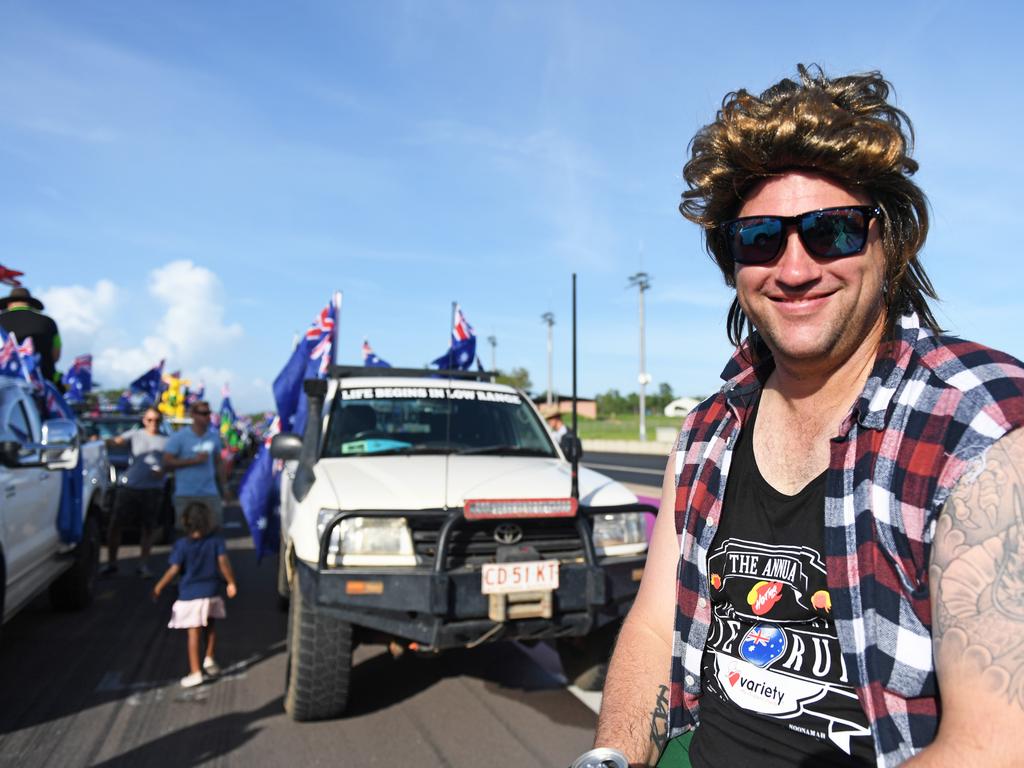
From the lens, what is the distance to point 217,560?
216 inches

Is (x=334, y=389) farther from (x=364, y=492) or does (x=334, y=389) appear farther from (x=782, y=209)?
(x=782, y=209)

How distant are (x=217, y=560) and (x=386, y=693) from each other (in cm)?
151

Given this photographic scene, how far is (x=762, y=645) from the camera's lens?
5.24 ft

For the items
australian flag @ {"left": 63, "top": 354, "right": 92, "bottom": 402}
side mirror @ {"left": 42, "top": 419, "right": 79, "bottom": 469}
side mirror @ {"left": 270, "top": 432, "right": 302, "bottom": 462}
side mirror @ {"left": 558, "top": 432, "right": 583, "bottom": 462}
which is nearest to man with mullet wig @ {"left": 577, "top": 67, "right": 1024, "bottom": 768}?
side mirror @ {"left": 558, "top": 432, "right": 583, "bottom": 462}

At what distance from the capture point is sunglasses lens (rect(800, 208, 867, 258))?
164cm

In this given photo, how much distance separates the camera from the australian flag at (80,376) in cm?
1830

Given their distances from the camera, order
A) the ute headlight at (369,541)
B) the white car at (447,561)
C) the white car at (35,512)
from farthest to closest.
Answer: the white car at (35,512) < the ute headlight at (369,541) < the white car at (447,561)

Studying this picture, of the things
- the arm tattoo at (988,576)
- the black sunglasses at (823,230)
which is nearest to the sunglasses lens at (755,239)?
the black sunglasses at (823,230)

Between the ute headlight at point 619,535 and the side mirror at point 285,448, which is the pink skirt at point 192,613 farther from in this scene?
the ute headlight at point 619,535

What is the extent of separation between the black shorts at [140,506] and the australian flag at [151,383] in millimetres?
10709

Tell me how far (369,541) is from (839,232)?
317 centimetres

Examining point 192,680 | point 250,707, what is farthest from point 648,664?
point 192,680

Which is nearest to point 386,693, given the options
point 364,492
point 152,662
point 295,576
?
point 295,576

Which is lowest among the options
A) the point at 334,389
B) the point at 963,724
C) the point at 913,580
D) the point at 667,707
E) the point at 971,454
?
the point at 667,707
